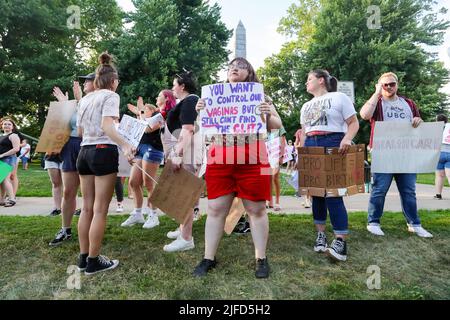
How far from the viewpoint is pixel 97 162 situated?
3.09 metres

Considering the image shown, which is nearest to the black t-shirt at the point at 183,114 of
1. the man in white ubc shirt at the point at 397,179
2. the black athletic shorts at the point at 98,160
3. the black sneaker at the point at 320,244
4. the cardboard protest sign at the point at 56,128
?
the black athletic shorts at the point at 98,160

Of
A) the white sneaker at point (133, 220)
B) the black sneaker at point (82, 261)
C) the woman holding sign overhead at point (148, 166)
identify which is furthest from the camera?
the white sneaker at point (133, 220)

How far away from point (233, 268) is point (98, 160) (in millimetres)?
1569

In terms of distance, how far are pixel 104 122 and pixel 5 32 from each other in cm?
2689

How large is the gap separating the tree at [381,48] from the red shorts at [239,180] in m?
20.3

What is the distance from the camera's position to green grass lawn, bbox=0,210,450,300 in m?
2.86

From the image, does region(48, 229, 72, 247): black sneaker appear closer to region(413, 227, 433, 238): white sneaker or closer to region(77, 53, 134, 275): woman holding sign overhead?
region(77, 53, 134, 275): woman holding sign overhead

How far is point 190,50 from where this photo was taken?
70.0ft

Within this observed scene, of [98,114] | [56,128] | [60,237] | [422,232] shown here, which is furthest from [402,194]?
[56,128]

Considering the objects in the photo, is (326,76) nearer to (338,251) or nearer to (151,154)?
(338,251)

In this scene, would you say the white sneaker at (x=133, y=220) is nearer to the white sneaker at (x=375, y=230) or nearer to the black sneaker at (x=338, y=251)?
the black sneaker at (x=338, y=251)

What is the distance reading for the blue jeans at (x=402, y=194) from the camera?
4465 millimetres

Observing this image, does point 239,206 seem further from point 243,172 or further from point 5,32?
point 5,32
